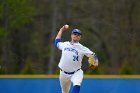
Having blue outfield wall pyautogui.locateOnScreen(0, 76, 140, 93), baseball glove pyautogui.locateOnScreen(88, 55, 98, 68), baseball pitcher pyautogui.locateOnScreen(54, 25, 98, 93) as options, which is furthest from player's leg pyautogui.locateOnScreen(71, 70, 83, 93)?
blue outfield wall pyautogui.locateOnScreen(0, 76, 140, 93)

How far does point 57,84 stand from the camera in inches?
532

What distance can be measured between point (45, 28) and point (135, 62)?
577 cm

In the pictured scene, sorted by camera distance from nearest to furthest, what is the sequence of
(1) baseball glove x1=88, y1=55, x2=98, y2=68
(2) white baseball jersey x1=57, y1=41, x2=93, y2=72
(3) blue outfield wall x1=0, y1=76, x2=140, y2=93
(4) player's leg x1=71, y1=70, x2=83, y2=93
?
(4) player's leg x1=71, y1=70, x2=83, y2=93 → (1) baseball glove x1=88, y1=55, x2=98, y2=68 → (2) white baseball jersey x1=57, y1=41, x2=93, y2=72 → (3) blue outfield wall x1=0, y1=76, x2=140, y2=93

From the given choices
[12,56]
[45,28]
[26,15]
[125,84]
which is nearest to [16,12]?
[26,15]

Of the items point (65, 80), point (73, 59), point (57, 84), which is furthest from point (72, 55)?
point (57, 84)

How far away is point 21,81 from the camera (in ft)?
44.7

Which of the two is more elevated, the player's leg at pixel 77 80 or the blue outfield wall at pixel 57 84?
the player's leg at pixel 77 80

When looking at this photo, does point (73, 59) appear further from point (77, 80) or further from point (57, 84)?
point (57, 84)

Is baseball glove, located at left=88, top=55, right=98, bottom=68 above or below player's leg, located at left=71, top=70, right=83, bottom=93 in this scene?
above

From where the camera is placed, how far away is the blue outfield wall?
13.2 m

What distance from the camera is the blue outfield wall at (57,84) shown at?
13242 millimetres

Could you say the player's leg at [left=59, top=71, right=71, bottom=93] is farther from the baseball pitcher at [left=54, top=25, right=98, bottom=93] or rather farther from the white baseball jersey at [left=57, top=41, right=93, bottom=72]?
the white baseball jersey at [left=57, top=41, right=93, bottom=72]

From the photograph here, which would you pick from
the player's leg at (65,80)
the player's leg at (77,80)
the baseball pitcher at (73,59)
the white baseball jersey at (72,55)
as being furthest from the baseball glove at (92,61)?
the player's leg at (65,80)

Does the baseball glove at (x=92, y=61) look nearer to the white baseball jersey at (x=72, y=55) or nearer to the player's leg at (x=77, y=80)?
the white baseball jersey at (x=72, y=55)
